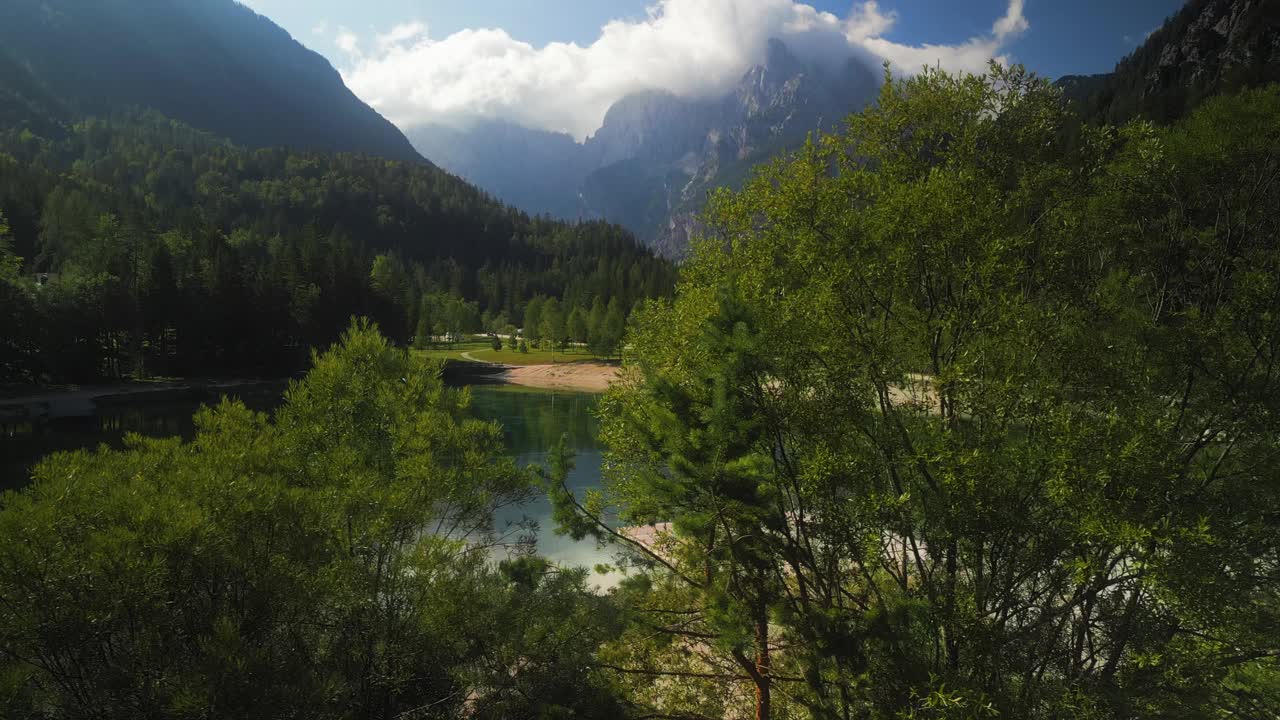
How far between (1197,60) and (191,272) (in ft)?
422

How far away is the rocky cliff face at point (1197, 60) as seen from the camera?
6034 cm

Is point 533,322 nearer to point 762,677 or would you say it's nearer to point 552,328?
point 552,328

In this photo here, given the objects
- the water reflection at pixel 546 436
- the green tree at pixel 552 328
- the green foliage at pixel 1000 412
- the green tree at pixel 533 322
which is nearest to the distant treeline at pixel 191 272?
the green tree at pixel 552 328

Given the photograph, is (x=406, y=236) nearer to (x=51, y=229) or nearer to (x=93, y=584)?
(x=51, y=229)

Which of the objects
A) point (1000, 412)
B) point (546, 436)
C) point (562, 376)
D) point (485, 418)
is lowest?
point (546, 436)

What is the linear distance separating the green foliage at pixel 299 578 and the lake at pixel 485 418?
405 inches

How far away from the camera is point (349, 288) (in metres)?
83.4

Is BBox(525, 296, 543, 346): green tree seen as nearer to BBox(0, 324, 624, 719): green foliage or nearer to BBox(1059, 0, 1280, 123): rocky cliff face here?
BBox(1059, 0, 1280, 123): rocky cliff face

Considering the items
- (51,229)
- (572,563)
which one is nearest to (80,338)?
(51,229)

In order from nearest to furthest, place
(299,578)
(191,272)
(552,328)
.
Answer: (299,578)
(191,272)
(552,328)

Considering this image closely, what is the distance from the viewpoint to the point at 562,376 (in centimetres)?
8675

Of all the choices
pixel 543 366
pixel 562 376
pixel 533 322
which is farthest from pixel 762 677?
pixel 533 322

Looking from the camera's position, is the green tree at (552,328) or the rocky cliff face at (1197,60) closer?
the rocky cliff face at (1197,60)

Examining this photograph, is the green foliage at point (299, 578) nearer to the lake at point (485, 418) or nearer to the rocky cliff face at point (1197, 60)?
the lake at point (485, 418)
